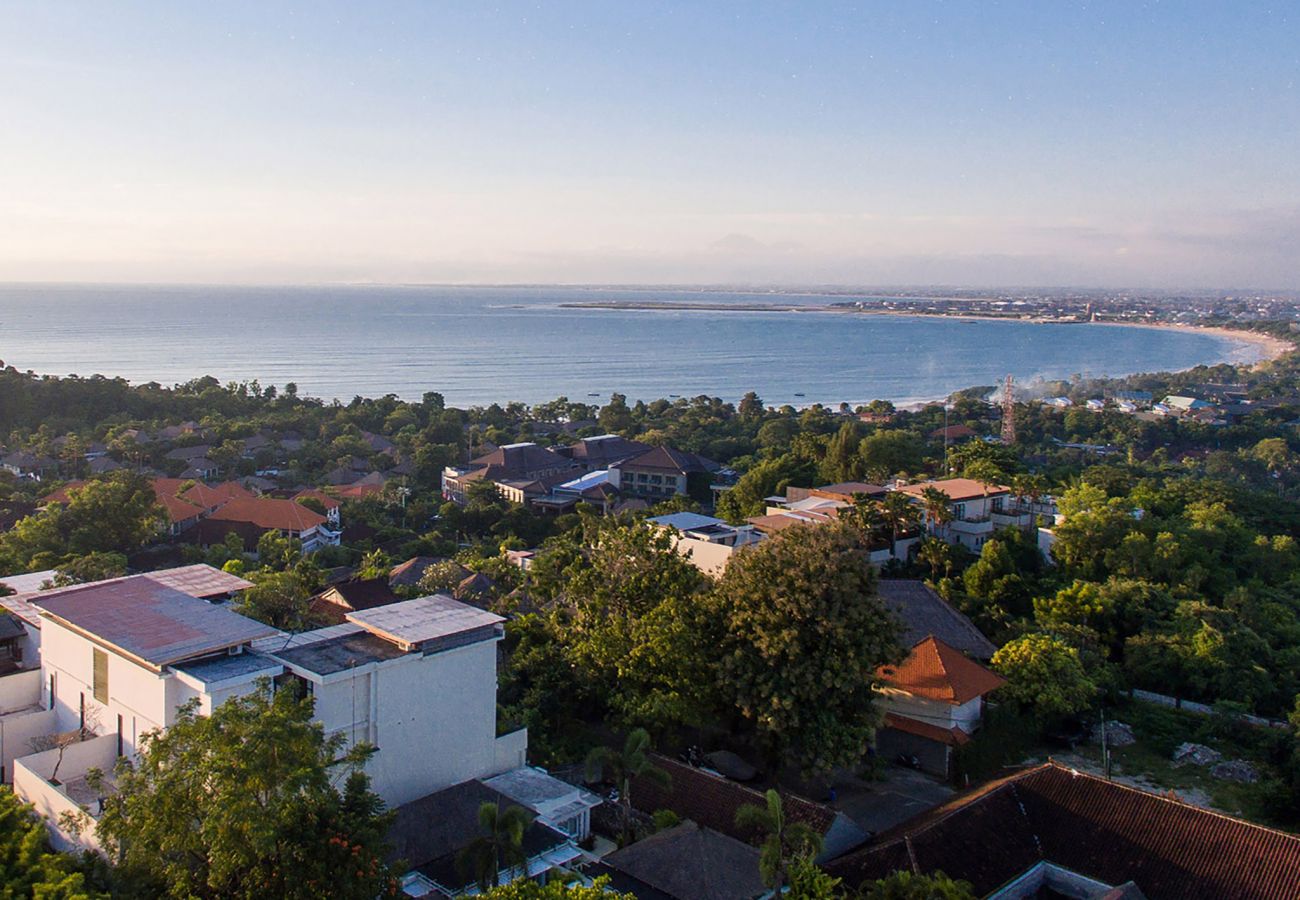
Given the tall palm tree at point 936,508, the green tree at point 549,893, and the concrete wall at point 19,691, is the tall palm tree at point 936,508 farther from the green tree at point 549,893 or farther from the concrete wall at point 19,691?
the concrete wall at point 19,691

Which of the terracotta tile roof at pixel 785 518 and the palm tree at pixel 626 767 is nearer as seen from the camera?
the palm tree at pixel 626 767

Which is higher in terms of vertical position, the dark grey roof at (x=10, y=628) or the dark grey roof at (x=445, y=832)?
the dark grey roof at (x=10, y=628)

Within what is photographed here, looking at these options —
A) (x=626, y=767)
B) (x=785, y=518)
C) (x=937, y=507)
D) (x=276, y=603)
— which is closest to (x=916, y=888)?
(x=626, y=767)

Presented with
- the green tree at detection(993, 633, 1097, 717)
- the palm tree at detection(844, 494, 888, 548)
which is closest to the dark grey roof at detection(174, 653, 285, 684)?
the green tree at detection(993, 633, 1097, 717)

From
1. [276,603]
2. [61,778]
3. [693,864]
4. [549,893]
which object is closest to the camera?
[549,893]

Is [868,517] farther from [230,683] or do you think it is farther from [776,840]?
[230,683]

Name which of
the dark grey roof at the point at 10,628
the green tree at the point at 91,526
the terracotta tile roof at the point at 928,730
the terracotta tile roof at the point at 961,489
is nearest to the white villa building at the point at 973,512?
the terracotta tile roof at the point at 961,489
